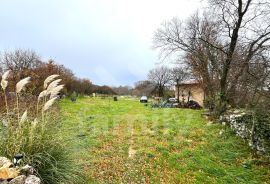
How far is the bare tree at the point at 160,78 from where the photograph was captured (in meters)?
48.0

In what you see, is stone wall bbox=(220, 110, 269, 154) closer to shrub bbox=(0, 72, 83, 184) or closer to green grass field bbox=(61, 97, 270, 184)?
green grass field bbox=(61, 97, 270, 184)

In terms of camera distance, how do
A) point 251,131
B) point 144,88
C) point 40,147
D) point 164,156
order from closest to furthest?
point 40,147 < point 164,156 < point 251,131 < point 144,88

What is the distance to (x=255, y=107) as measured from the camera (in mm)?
8500

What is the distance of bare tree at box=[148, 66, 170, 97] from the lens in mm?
48031

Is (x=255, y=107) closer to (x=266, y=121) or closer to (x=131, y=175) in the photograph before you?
(x=266, y=121)

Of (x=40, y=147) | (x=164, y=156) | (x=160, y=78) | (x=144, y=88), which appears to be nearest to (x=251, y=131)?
(x=164, y=156)

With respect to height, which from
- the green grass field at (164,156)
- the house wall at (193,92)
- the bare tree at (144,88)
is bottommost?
the green grass field at (164,156)

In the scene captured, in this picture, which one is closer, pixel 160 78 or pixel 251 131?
pixel 251 131

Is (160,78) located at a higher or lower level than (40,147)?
higher

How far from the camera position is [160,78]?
4906 centimetres

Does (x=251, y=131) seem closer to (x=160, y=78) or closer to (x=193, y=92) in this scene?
(x=193, y=92)

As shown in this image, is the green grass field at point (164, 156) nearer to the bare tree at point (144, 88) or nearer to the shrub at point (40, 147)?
the shrub at point (40, 147)

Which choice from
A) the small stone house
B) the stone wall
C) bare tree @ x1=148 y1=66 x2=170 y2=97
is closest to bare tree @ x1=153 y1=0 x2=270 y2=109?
the stone wall

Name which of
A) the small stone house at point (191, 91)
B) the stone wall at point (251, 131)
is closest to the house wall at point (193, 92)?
the small stone house at point (191, 91)
